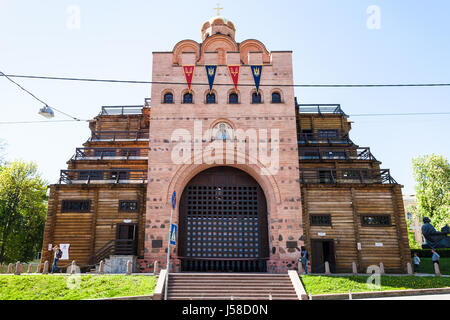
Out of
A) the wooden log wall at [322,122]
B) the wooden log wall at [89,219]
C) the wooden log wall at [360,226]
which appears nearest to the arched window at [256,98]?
the wooden log wall at [360,226]

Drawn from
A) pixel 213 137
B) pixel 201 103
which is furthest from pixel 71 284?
pixel 201 103

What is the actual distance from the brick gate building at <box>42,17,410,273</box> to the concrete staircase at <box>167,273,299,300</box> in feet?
10.5

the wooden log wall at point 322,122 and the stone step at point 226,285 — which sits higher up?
the wooden log wall at point 322,122

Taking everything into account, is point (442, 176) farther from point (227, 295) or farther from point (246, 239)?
point (227, 295)

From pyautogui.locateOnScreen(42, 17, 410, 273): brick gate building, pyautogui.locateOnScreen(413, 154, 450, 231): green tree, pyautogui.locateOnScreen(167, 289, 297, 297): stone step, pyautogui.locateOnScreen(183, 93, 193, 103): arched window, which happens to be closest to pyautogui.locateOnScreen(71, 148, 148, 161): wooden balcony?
pyautogui.locateOnScreen(42, 17, 410, 273): brick gate building

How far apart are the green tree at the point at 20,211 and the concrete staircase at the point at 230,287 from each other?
78.7 feet

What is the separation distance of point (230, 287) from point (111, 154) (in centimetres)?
1765

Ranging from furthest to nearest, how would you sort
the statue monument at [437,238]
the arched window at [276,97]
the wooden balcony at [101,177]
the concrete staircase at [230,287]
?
the arched window at [276,97]
the wooden balcony at [101,177]
the concrete staircase at [230,287]
the statue monument at [437,238]

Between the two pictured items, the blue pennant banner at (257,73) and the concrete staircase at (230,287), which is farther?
the blue pennant banner at (257,73)

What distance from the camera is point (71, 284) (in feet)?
47.1

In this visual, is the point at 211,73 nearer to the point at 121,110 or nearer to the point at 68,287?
the point at 121,110

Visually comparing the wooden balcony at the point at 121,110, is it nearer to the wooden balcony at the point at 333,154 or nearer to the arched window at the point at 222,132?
the arched window at the point at 222,132

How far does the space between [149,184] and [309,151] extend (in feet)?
45.2

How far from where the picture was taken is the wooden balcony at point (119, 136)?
27.8m
